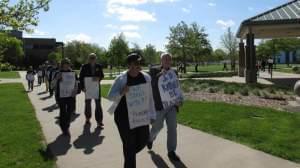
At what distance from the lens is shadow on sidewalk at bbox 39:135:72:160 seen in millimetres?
7688

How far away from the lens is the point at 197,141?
28.0 ft

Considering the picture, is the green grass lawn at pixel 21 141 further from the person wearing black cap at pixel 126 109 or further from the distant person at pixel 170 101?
the distant person at pixel 170 101

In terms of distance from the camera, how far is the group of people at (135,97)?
5730mm

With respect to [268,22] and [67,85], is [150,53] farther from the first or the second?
[67,85]

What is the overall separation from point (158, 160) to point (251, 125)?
375 centimetres

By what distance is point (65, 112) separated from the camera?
32.8ft

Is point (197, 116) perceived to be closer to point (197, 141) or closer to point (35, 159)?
point (197, 141)

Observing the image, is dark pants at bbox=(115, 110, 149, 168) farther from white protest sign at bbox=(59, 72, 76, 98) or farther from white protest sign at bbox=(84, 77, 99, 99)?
white protest sign at bbox=(84, 77, 99, 99)

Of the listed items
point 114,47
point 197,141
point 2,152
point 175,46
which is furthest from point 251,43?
point 175,46

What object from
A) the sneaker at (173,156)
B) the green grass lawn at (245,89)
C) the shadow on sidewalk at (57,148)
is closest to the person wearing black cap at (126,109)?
the sneaker at (173,156)

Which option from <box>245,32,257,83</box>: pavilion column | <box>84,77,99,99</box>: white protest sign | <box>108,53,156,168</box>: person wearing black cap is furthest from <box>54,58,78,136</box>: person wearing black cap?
<box>245,32,257,83</box>: pavilion column

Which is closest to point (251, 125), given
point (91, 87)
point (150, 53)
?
point (91, 87)

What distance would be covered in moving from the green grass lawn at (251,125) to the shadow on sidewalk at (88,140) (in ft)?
7.61

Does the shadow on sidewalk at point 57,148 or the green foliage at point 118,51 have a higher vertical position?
the green foliage at point 118,51
